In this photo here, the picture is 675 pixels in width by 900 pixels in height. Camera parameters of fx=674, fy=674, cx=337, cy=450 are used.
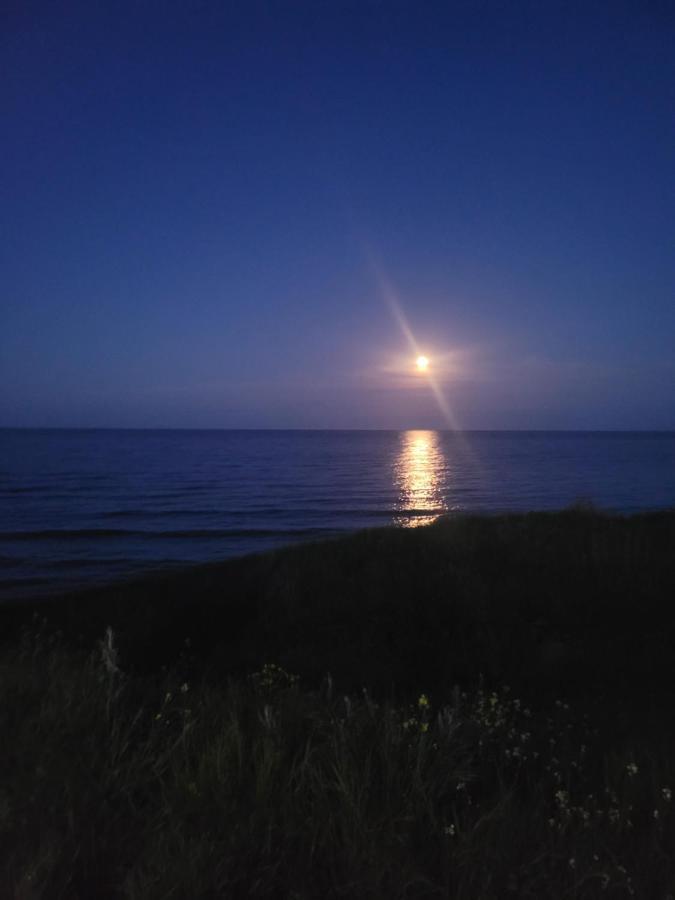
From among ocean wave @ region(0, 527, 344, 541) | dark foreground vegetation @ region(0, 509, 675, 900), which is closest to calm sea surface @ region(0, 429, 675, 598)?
ocean wave @ region(0, 527, 344, 541)

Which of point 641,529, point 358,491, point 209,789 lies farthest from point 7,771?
point 358,491

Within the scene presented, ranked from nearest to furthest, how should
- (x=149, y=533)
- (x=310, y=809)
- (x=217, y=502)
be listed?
(x=310, y=809) → (x=149, y=533) → (x=217, y=502)

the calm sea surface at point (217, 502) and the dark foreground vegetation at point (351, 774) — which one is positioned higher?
the dark foreground vegetation at point (351, 774)

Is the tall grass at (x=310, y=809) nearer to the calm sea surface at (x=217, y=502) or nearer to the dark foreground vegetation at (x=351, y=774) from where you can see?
the dark foreground vegetation at (x=351, y=774)

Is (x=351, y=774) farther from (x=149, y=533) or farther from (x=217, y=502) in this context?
(x=217, y=502)

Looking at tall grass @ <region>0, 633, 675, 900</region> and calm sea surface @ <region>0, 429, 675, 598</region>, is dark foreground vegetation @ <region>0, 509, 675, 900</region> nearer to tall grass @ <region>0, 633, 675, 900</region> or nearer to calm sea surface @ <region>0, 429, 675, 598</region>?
tall grass @ <region>0, 633, 675, 900</region>

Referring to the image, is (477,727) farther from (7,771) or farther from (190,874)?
(7,771)

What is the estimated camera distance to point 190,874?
102 inches

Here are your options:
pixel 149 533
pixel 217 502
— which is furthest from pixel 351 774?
pixel 217 502

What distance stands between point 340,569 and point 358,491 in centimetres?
2902

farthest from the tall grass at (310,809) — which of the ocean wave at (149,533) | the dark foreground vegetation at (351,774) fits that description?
the ocean wave at (149,533)

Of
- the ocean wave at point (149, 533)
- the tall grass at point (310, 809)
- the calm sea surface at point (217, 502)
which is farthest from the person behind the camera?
the ocean wave at point (149, 533)

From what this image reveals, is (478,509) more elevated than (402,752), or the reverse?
(402,752)

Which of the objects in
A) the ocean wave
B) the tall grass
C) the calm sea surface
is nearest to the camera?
the tall grass
